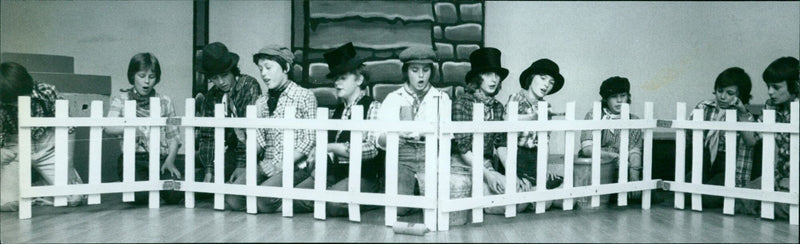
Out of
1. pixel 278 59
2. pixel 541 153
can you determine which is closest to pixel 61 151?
pixel 278 59

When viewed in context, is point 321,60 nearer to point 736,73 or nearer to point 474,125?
point 474,125

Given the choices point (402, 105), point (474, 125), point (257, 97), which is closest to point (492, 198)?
point (474, 125)

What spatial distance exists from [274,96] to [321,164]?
→ 0.85 m

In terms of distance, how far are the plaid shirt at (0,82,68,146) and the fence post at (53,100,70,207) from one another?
0.37 metres

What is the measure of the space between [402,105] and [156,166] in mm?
1940

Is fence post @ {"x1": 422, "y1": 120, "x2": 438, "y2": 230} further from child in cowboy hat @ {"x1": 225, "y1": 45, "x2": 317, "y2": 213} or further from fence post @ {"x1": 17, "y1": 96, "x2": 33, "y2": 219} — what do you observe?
fence post @ {"x1": 17, "y1": 96, "x2": 33, "y2": 219}

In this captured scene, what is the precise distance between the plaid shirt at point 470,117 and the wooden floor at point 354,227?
1.64ft

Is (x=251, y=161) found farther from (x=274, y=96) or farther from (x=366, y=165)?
(x=366, y=165)

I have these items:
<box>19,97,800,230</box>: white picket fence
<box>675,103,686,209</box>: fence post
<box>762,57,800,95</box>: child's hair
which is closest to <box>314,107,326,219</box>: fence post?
<box>19,97,800,230</box>: white picket fence

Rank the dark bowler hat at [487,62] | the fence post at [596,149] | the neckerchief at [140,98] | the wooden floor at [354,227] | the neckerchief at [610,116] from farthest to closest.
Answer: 1. the neckerchief at [140,98]
2. the neckerchief at [610,116]
3. the dark bowler hat at [487,62]
4. the fence post at [596,149]
5. the wooden floor at [354,227]

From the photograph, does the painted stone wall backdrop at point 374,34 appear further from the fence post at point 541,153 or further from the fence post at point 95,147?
the fence post at point 95,147

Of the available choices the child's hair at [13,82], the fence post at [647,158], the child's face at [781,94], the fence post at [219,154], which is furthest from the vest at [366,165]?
the child's face at [781,94]

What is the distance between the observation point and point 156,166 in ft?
15.7

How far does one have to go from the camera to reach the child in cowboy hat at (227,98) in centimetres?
494
